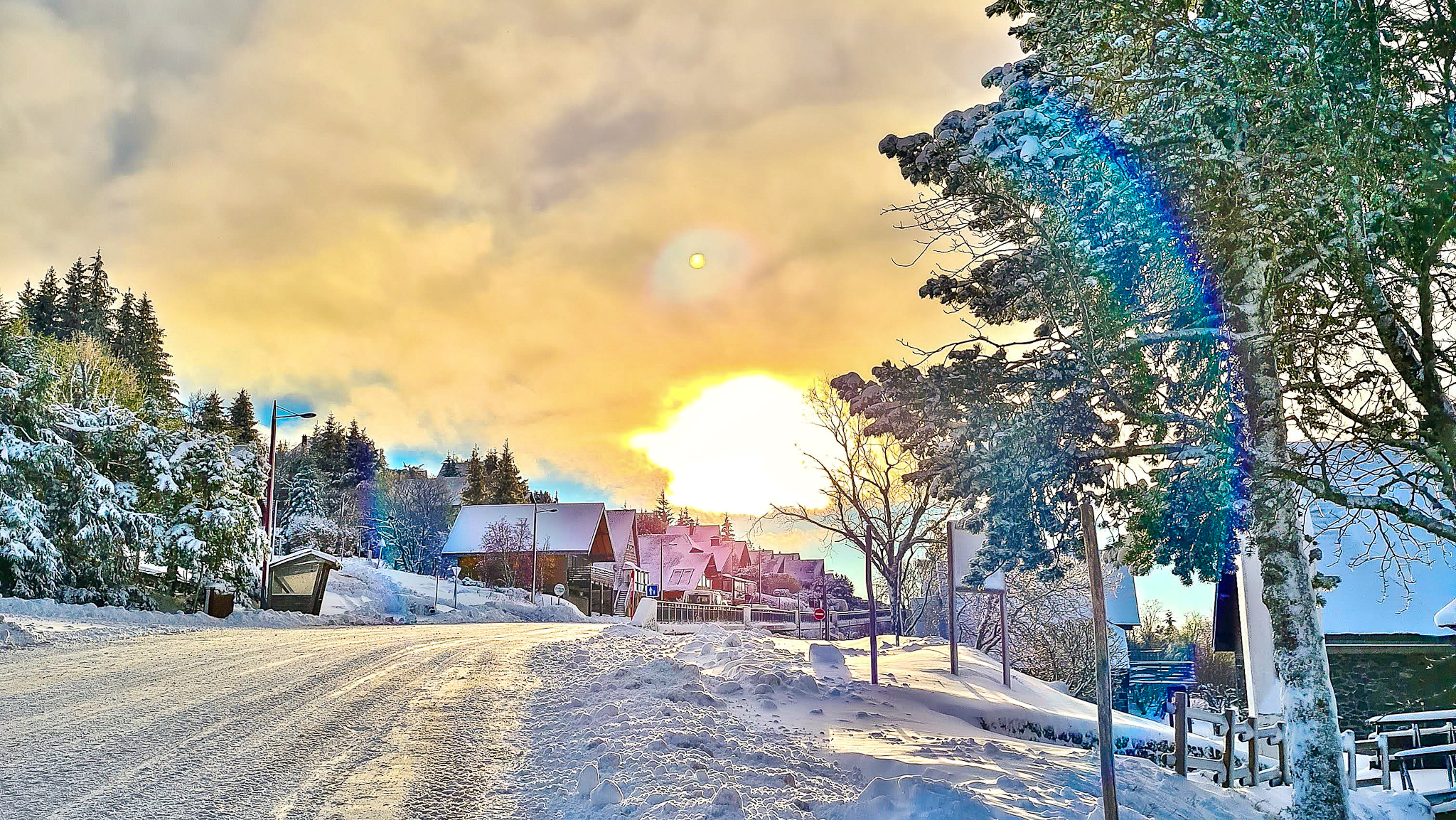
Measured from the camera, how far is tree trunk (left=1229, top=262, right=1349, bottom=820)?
9320mm

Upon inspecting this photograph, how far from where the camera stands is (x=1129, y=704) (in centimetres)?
3309

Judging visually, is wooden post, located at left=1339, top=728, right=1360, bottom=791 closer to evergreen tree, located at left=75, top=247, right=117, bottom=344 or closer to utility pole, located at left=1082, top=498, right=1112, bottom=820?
utility pole, located at left=1082, top=498, right=1112, bottom=820

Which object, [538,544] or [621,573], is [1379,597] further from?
[621,573]

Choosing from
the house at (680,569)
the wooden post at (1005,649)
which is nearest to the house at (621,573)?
the house at (680,569)

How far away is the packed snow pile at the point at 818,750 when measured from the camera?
663 cm

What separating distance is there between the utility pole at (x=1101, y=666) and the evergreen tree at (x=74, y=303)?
69571 mm

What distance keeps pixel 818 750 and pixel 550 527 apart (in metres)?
58.4

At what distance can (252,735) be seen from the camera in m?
8.04

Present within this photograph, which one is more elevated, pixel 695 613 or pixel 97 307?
pixel 97 307

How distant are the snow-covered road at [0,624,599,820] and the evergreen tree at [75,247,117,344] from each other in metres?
54.8

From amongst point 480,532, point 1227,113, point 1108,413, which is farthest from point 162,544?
point 480,532

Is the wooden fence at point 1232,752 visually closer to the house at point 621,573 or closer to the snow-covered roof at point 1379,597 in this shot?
the snow-covered roof at point 1379,597

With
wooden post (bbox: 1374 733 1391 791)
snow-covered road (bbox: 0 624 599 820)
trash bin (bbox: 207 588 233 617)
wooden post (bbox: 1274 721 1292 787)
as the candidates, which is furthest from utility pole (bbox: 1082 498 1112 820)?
trash bin (bbox: 207 588 233 617)

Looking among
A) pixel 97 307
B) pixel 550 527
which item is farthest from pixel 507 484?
pixel 97 307
